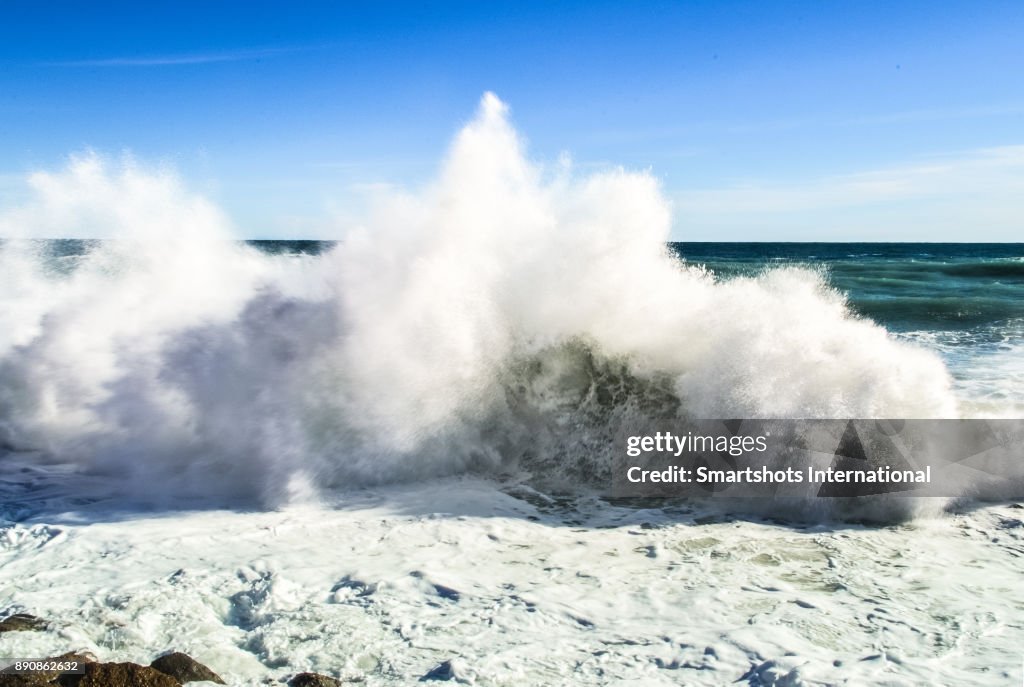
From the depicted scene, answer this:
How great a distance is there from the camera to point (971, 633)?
384 cm

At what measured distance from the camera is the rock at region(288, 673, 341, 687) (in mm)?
3357

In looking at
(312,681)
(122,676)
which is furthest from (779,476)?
(122,676)

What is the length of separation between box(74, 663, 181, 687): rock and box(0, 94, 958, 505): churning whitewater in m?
2.67

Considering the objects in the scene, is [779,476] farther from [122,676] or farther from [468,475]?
[122,676]

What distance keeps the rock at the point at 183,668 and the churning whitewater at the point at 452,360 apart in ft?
8.17

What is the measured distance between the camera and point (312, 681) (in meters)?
3.38

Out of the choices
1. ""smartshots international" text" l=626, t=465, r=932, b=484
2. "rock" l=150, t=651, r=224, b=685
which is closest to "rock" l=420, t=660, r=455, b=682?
"rock" l=150, t=651, r=224, b=685

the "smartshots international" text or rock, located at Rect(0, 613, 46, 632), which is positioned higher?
the "smartshots international" text

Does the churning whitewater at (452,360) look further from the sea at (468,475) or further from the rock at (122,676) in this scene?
the rock at (122,676)

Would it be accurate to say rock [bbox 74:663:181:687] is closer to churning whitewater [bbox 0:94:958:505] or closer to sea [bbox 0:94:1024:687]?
sea [bbox 0:94:1024:687]

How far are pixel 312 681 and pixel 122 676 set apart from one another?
79cm

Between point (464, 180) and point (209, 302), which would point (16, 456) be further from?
point (464, 180)

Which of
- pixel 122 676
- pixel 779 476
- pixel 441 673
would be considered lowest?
pixel 441 673

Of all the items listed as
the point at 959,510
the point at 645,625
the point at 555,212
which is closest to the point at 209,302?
the point at 555,212
